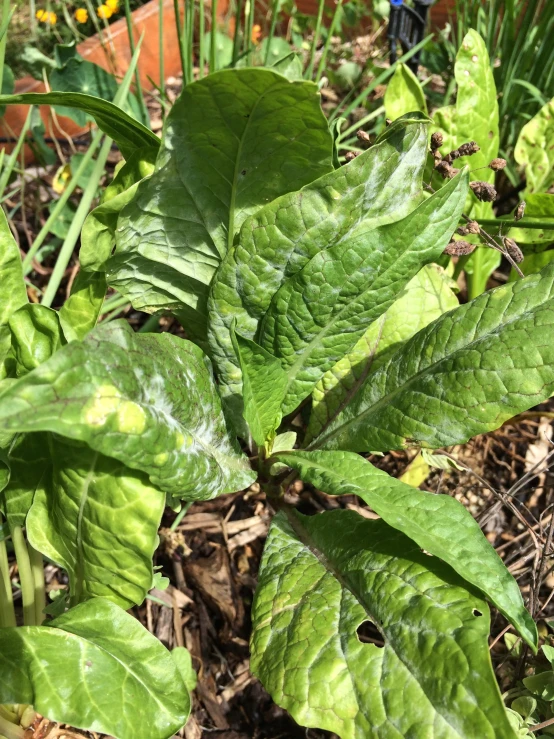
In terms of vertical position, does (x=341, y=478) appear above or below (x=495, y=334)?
below

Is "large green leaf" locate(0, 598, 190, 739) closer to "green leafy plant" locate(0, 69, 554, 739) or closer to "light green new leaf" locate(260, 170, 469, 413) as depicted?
"green leafy plant" locate(0, 69, 554, 739)

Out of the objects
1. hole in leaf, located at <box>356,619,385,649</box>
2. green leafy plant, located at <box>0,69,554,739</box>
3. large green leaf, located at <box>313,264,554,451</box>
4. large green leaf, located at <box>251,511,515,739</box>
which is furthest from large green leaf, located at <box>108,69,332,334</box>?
hole in leaf, located at <box>356,619,385,649</box>

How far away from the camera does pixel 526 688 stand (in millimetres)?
1183

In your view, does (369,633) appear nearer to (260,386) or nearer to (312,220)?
(260,386)

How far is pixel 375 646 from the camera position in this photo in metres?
0.97

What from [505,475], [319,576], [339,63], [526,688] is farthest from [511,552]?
[339,63]

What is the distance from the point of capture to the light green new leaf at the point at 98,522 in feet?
3.11

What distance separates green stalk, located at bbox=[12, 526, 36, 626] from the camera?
1190 mm

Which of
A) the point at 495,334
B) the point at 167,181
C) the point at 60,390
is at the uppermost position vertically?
the point at 167,181

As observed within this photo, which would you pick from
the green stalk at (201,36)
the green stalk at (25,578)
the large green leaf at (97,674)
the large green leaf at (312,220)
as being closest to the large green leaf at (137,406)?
the large green leaf at (312,220)

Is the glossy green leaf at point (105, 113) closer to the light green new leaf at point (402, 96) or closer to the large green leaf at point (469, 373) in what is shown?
the large green leaf at point (469, 373)

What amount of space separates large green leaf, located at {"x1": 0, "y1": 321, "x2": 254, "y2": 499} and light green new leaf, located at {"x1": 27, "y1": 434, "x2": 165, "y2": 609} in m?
0.05

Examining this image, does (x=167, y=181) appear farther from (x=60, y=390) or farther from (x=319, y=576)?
(x=319, y=576)

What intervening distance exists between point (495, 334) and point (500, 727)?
1.95 ft
